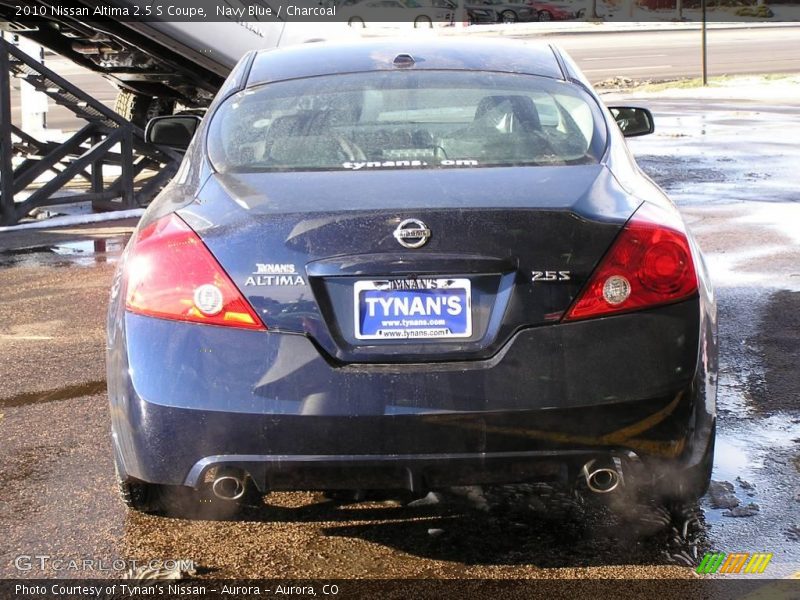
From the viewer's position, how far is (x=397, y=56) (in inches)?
187

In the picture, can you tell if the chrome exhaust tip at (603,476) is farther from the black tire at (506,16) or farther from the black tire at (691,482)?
the black tire at (506,16)

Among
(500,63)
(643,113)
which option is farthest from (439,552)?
(643,113)

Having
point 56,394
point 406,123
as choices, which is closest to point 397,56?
point 406,123

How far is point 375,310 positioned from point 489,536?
1.04 meters

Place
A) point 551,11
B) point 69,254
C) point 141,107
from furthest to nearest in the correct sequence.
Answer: point 551,11 < point 141,107 < point 69,254

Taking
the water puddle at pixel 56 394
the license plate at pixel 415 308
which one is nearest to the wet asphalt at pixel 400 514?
the water puddle at pixel 56 394

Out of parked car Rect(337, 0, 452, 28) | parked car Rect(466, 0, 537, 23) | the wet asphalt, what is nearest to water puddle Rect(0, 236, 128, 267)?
the wet asphalt

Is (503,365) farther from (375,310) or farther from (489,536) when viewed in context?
(489,536)

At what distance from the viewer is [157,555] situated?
12.3 ft

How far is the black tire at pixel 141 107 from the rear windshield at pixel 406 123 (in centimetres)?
975

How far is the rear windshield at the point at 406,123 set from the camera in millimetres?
3973

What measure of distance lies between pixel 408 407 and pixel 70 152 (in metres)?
8.98

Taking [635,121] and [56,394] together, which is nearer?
[56,394]

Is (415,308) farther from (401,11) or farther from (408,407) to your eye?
(401,11)
